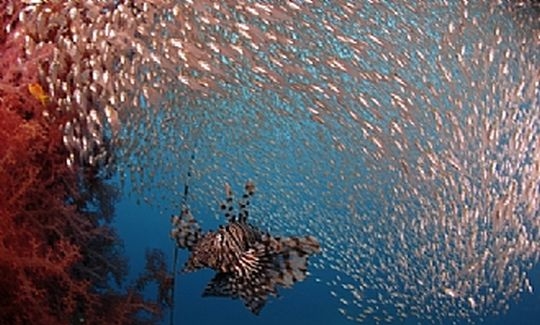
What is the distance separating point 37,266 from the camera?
4.62 meters

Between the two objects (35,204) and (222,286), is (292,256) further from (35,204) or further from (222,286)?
(35,204)

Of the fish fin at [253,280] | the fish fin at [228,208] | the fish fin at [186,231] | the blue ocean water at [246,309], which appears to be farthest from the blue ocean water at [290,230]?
the fish fin at [186,231]

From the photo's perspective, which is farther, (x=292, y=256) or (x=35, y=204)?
(x=35, y=204)

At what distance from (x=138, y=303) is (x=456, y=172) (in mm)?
3730

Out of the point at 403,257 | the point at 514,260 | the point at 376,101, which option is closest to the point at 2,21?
the point at 376,101

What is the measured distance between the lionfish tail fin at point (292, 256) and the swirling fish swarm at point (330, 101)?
1.15 meters

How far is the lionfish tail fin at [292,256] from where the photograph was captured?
4.14m

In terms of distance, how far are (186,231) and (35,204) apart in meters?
1.36

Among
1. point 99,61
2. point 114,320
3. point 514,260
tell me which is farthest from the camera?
point 514,260

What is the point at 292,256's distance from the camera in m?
4.22

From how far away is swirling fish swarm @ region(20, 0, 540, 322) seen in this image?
4355 mm

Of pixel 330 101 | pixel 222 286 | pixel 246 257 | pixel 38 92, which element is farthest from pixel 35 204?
pixel 330 101

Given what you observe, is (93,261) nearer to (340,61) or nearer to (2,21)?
(2,21)

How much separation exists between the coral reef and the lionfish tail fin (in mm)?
1688
